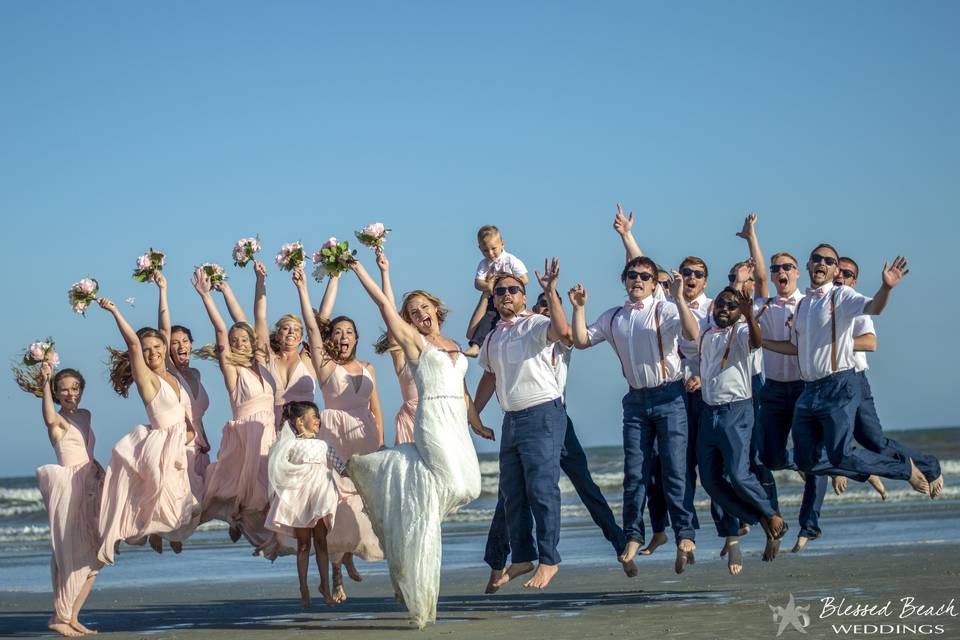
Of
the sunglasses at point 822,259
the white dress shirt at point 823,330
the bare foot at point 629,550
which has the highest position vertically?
the sunglasses at point 822,259

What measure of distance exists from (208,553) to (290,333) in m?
8.51

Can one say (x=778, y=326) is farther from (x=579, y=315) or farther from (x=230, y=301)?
(x=230, y=301)

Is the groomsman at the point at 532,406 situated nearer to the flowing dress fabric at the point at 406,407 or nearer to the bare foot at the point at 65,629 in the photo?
the flowing dress fabric at the point at 406,407

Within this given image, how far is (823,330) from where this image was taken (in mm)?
11445

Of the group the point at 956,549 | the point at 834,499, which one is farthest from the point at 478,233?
the point at 834,499

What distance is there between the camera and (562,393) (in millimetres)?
11141

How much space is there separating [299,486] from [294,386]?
65.6 inches

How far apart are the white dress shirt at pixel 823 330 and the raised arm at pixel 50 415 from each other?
6.56 m

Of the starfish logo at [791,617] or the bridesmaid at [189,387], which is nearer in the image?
the starfish logo at [791,617]

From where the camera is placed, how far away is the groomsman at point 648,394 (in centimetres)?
1123

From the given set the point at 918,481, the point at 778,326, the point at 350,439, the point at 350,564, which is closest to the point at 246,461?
the point at 350,439

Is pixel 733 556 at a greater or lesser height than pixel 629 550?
lesser

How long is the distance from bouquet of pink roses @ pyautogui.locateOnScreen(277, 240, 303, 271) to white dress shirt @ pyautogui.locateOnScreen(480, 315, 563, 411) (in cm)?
231

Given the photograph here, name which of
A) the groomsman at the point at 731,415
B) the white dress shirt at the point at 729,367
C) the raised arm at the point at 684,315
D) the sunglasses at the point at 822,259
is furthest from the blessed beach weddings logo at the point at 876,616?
the sunglasses at the point at 822,259
